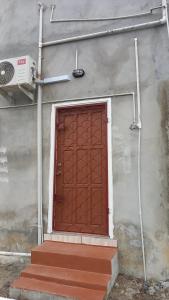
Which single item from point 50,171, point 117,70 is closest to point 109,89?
point 117,70

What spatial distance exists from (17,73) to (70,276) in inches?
113

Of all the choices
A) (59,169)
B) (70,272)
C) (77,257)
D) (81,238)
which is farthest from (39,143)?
(70,272)

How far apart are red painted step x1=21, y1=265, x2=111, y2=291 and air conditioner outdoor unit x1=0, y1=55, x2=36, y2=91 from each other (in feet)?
8.35

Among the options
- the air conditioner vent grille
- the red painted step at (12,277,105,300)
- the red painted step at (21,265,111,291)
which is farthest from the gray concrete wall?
the red painted step at (12,277,105,300)

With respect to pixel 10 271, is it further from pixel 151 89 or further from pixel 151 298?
pixel 151 89

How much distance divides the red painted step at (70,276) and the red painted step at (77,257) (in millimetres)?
62

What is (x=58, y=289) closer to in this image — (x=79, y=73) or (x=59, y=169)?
(x=59, y=169)

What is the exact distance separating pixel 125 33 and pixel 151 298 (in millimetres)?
3487

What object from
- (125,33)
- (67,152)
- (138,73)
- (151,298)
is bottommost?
(151,298)

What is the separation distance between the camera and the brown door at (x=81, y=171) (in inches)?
155

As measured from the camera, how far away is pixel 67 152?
13.7 ft

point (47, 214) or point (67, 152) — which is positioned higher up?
point (67, 152)

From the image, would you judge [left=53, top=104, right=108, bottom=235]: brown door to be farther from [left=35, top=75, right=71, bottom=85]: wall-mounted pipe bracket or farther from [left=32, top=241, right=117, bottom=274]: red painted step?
[left=35, top=75, right=71, bottom=85]: wall-mounted pipe bracket

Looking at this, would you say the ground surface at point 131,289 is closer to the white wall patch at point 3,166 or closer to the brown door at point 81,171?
the brown door at point 81,171
